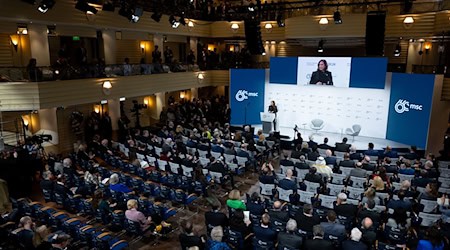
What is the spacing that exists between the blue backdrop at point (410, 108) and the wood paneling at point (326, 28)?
128 inches

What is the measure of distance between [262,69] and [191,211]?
13.0 metres

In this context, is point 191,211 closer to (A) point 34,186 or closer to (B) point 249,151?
(B) point 249,151

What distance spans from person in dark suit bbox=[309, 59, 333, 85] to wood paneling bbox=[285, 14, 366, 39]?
191 centimetres

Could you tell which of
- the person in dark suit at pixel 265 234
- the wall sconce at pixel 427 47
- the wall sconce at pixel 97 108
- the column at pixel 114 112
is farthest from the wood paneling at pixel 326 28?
the person in dark suit at pixel 265 234

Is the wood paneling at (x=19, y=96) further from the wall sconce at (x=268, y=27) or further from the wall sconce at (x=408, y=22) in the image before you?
the wall sconce at (x=408, y=22)

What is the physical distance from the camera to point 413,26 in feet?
57.7

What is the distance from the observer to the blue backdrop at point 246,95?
21.9m

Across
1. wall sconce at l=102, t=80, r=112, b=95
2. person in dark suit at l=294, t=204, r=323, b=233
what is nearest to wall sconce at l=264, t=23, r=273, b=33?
wall sconce at l=102, t=80, r=112, b=95

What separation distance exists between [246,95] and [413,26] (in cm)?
979

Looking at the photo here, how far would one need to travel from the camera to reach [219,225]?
26.6 feet

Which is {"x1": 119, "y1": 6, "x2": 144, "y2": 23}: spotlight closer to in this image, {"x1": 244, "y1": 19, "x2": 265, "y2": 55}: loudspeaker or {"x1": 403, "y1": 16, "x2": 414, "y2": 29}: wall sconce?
{"x1": 244, "y1": 19, "x2": 265, "y2": 55}: loudspeaker

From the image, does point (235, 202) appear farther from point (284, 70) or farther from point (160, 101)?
point (160, 101)

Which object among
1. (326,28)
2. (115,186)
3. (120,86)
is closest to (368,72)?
(326,28)

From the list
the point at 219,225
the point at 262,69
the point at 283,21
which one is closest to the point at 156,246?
the point at 219,225
